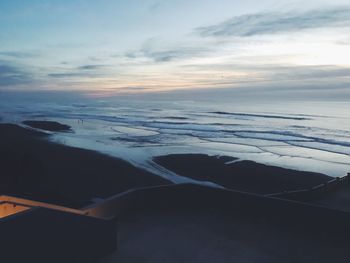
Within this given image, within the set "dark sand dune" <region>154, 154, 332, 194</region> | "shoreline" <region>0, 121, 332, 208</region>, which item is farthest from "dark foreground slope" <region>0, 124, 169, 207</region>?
"dark sand dune" <region>154, 154, 332, 194</region>

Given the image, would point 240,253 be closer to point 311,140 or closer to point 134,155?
point 134,155

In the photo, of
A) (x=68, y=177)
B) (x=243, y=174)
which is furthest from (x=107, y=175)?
(x=243, y=174)

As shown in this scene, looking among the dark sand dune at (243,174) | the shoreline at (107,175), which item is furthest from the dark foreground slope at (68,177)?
the dark sand dune at (243,174)

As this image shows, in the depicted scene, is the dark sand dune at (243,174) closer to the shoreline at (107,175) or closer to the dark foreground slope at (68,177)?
the shoreline at (107,175)

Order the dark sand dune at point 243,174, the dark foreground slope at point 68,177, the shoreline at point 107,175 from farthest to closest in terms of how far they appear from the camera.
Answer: the dark sand dune at point 243,174 < the shoreline at point 107,175 < the dark foreground slope at point 68,177

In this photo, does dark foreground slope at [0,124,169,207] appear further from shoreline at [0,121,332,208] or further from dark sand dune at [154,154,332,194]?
dark sand dune at [154,154,332,194]

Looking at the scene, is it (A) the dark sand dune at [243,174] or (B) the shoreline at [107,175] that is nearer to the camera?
(B) the shoreline at [107,175]

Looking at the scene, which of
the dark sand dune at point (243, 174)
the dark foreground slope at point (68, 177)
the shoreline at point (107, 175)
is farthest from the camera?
the dark sand dune at point (243, 174)
